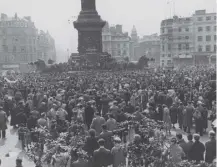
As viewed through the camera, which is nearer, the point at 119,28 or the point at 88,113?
the point at 88,113

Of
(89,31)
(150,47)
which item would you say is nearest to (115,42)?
(150,47)

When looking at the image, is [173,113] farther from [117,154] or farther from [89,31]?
[89,31]

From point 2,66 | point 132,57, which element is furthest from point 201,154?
point 132,57

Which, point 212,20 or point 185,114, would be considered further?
point 212,20

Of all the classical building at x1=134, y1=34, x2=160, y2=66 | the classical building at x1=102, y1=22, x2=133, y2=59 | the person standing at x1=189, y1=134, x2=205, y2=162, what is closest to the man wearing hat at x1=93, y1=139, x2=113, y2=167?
the person standing at x1=189, y1=134, x2=205, y2=162

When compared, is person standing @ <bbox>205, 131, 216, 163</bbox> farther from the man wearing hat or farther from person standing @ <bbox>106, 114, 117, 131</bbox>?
person standing @ <bbox>106, 114, 117, 131</bbox>

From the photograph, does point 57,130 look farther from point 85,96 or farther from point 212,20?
point 212,20
